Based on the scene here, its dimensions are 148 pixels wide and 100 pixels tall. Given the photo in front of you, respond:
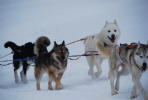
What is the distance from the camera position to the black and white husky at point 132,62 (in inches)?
63.9

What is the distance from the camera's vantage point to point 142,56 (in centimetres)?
161

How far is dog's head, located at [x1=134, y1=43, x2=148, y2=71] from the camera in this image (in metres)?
1.59

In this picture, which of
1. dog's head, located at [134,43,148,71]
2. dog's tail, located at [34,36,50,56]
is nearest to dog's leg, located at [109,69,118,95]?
dog's head, located at [134,43,148,71]

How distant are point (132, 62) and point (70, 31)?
3157mm

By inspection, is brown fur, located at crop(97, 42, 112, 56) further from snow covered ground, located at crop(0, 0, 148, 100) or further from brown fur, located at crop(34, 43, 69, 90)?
brown fur, located at crop(34, 43, 69, 90)

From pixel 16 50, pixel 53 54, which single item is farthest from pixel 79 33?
pixel 53 54

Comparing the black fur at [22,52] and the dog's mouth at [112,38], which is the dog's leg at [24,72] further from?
the dog's mouth at [112,38]

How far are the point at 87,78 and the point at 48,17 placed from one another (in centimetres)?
260

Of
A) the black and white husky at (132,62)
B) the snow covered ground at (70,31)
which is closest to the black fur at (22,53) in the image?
the snow covered ground at (70,31)

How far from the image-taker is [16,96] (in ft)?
5.90

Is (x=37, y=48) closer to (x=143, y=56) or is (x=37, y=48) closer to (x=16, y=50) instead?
(x=16, y=50)

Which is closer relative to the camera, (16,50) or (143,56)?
(143,56)

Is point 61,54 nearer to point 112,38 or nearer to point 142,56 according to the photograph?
point 112,38

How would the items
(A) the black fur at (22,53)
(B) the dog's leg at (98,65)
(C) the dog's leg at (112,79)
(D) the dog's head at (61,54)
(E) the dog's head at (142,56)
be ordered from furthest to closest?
(A) the black fur at (22,53) < (B) the dog's leg at (98,65) < (D) the dog's head at (61,54) < (C) the dog's leg at (112,79) < (E) the dog's head at (142,56)
